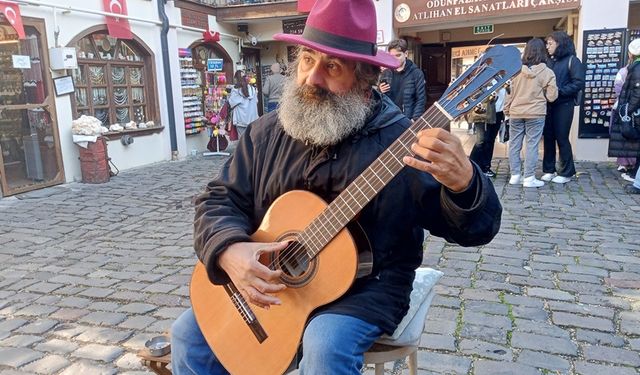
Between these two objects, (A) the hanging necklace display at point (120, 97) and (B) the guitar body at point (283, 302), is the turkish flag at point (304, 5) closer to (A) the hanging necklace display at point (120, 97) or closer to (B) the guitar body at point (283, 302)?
(A) the hanging necklace display at point (120, 97)

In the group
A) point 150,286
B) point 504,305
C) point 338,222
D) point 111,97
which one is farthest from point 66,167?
point 338,222

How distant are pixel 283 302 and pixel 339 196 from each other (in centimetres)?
39

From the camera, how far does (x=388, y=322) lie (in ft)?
5.49

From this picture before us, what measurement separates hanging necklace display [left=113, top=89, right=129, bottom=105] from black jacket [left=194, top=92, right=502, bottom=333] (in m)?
7.54

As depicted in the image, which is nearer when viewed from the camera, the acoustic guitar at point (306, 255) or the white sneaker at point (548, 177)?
the acoustic guitar at point (306, 255)

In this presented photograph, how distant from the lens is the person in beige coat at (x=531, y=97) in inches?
232

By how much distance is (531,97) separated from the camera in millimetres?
5926

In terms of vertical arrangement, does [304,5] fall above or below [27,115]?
above

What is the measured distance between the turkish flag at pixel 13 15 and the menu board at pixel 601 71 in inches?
306

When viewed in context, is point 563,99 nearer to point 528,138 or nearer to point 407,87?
point 528,138

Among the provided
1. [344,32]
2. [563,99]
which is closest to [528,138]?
[563,99]

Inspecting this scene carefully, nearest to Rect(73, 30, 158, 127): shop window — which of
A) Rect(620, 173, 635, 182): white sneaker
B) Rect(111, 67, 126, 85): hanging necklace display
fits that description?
Rect(111, 67, 126, 85): hanging necklace display

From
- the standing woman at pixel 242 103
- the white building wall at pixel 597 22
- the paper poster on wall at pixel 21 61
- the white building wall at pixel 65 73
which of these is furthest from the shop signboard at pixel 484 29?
the paper poster on wall at pixel 21 61

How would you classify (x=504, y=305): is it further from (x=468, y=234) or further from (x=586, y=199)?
(x=586, y=199)
